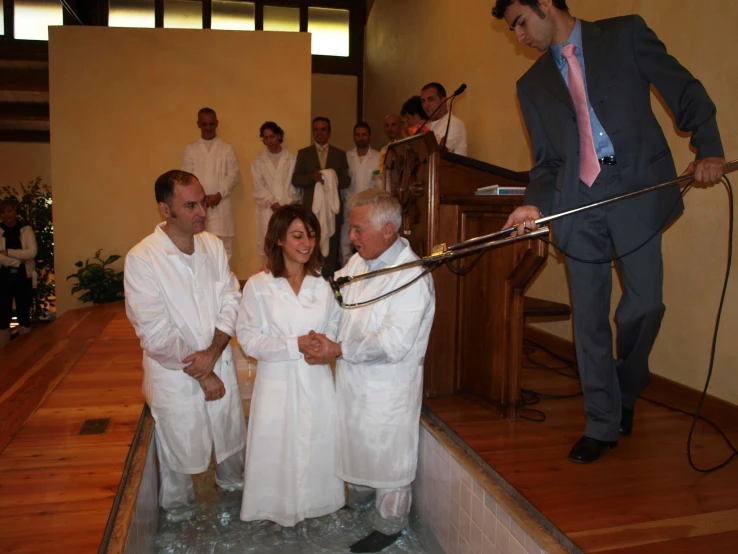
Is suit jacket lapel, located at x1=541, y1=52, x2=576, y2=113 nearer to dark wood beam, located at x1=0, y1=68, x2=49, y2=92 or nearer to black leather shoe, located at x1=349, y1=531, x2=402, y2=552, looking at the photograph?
black leather shoe, located at x1=349, y1=531, x2=402, y2=552

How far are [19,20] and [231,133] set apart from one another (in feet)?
15.0

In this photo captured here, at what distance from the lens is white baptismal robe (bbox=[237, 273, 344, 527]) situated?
2.53 m

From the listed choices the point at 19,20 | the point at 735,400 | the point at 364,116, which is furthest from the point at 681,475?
the point at 19,20

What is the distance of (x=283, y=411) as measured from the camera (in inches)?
100.0

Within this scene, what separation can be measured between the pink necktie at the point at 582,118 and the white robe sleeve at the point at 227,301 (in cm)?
151

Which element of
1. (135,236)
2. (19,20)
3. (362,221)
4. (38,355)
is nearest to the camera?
(362,221)

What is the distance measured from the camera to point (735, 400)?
2.75 metres

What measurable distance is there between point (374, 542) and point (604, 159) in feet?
5.47

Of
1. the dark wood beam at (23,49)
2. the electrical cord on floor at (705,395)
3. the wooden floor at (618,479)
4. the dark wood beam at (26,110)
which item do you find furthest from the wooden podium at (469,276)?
the dark wood beam at (23,49)

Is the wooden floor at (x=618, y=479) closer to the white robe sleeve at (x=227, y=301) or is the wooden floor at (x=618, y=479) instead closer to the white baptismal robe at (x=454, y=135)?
the white robe sleeve at (x=227, y=301)

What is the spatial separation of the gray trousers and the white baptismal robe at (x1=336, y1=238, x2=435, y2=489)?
1.92 ft

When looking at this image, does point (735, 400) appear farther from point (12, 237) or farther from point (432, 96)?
point (12, 237)

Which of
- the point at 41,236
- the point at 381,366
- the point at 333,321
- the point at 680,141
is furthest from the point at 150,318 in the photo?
the point at 41,236

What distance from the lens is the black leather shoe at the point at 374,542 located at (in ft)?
8.21
